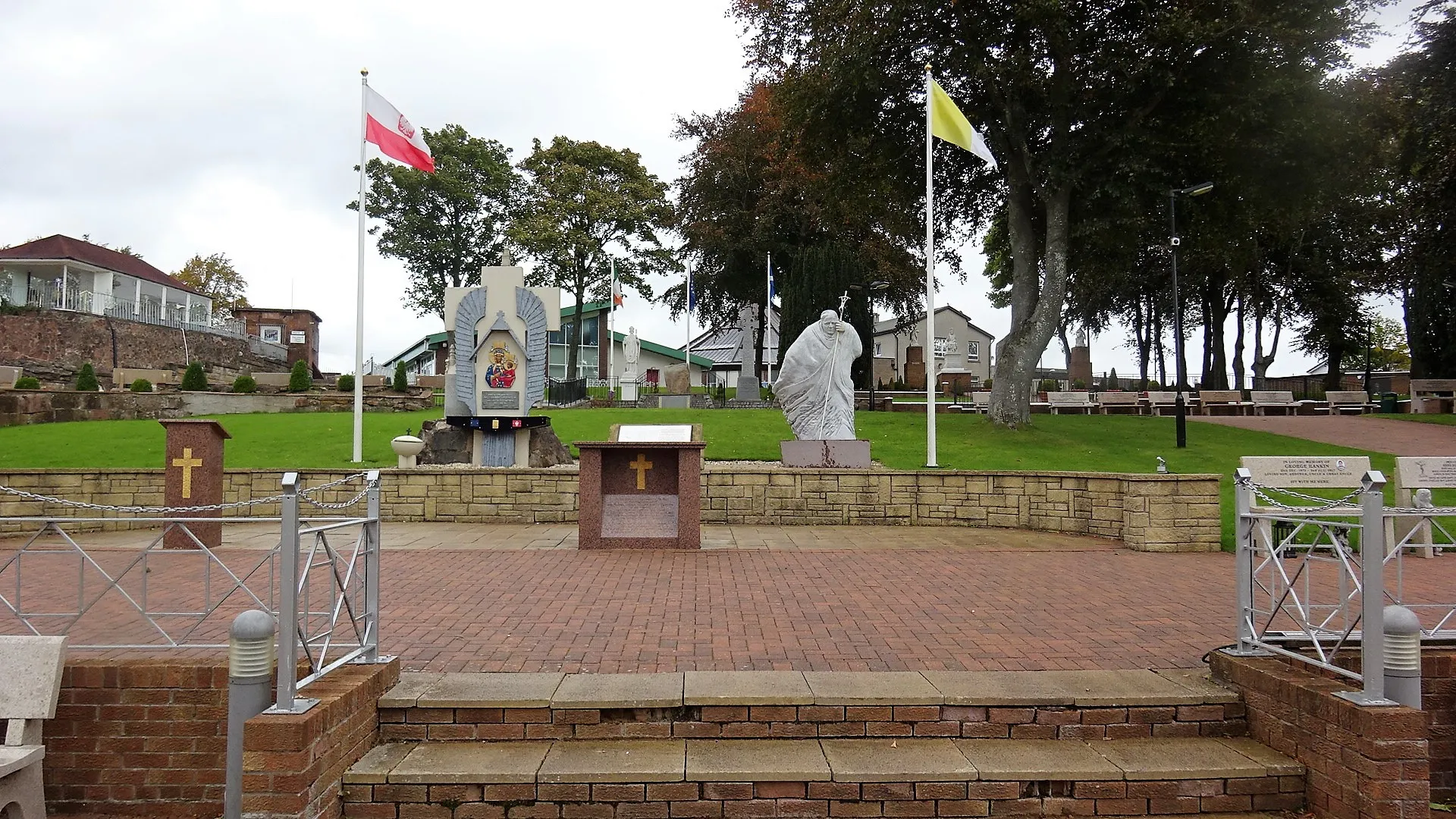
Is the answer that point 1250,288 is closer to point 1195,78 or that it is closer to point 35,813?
point 1195,78

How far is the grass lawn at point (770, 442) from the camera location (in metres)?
17.1

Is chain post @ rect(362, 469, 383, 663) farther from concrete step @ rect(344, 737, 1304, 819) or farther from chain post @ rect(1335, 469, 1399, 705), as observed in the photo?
chain post @ rect(1335, 469, 1399, 705)

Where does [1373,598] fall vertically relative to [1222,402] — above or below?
below

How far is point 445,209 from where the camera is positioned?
4534 cm

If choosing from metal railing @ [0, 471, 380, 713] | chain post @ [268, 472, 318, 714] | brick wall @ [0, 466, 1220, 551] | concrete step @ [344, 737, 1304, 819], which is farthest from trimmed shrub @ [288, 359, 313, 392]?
chain post @ [268, 472, 318, 714]

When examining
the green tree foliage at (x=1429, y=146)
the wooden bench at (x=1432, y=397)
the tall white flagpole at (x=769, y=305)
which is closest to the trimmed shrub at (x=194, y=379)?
the tall white flagpole at (x=769, y=305)

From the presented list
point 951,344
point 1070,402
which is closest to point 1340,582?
point 1070,402

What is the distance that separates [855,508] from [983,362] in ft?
193

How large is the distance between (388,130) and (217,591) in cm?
1262

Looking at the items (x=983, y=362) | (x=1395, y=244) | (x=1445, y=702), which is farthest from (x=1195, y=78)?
(x=983, y=362)

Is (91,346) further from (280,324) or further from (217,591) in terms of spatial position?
(217,591)

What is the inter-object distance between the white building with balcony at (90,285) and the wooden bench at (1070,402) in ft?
143

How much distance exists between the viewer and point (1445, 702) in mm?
4488

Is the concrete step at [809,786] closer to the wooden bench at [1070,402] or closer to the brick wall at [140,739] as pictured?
the brick wall at [140,739]
